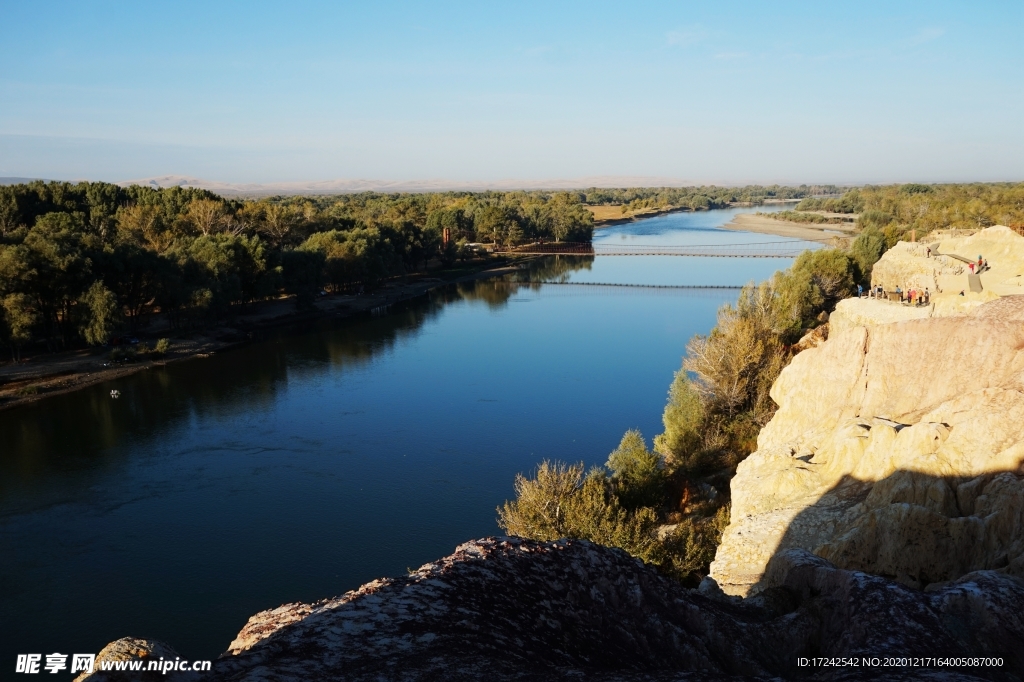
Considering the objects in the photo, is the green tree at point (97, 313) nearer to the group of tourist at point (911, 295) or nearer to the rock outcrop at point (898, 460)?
the rock outcrop at point (898, 460)

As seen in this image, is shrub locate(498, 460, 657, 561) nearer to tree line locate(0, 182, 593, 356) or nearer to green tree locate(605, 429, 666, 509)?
green tree locate(605, 429, 666, 509)

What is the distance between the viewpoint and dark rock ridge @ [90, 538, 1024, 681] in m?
6.32

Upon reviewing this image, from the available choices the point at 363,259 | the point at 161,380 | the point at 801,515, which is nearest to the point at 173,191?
the point at 363,259

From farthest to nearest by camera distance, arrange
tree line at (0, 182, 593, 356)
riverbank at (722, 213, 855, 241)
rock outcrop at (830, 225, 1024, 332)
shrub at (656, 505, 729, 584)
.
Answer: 1. riverbank at (722, 213, 855, 241)
2. tree line at (0, 182, 593, 356)
3. rock outcrop at (830, 225, 1024, 332)
4. shrub at (656, 505, 729, 584)

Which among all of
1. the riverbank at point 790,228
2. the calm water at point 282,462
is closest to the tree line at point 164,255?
the calm water at point 282,462

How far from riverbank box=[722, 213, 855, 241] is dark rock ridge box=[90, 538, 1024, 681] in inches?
4048

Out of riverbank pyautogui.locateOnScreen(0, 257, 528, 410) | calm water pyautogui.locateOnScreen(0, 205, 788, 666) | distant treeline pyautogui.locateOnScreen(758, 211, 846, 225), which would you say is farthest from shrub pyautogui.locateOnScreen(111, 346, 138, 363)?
distant treeline pyautogui.locateOnScreen(758, 211, 846, 225)

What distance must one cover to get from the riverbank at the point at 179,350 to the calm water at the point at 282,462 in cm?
160

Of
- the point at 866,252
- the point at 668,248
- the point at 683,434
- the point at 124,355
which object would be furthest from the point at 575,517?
the point at 668,248

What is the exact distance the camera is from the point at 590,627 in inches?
313

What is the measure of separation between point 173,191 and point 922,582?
259ft

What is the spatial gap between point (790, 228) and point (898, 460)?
122m

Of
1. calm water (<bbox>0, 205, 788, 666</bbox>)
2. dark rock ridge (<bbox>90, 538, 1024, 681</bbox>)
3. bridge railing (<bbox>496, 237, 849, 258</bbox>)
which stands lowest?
calm water (<bbox>0, 205, 788, 666</bbox>)

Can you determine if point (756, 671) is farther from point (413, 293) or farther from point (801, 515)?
point (413, 293)
